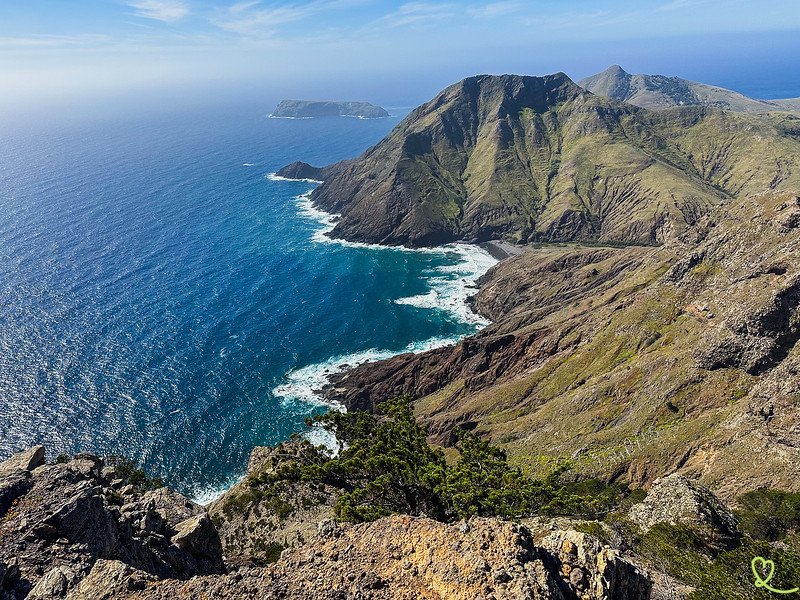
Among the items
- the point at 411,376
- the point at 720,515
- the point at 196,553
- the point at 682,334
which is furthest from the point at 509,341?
the point at 196,553

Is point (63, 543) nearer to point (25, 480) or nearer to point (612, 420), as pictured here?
point (25, 480)

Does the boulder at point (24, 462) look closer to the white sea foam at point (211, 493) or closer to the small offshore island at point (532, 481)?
the small offshore island at point (532, 481)

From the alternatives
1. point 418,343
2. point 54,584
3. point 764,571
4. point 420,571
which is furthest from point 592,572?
point 418,343

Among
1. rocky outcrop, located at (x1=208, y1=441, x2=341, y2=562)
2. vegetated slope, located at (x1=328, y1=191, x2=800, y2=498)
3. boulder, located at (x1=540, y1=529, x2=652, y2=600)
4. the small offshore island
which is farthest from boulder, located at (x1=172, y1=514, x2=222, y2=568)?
vegetated slope, located at (x1=328, y1=191, x2=800, y2=498)

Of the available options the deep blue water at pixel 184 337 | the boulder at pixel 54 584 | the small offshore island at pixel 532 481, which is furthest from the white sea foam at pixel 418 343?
the boulder at pixel 54 584

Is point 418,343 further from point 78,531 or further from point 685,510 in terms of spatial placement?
point 78,531
